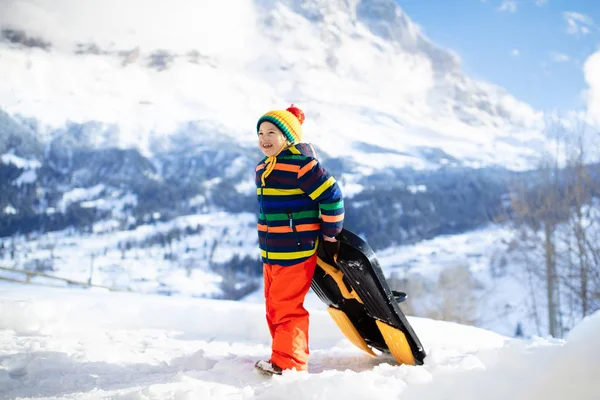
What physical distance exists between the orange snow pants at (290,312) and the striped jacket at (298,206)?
A: 53 mm

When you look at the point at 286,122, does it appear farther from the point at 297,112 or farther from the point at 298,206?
the point at 298,206

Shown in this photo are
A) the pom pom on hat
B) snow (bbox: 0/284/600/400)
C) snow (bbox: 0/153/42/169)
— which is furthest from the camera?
snow (bbox: 0/153/42/169)

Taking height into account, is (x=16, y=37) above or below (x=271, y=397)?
above

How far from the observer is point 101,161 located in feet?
311

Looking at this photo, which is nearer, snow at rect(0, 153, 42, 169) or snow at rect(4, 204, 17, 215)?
snow at rect(4, 204, 17, 215)

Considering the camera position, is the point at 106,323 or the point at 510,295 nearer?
the point at 106,323

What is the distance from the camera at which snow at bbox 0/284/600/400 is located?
1.24 metres

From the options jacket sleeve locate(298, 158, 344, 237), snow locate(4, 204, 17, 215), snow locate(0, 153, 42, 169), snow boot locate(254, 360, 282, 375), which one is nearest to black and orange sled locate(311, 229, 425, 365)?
jacket sleeve locate(298, 158, 344, 237)

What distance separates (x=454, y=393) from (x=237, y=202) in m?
96.3

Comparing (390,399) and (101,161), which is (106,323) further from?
(101,161)

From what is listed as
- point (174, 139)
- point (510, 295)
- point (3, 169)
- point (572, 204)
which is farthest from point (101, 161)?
point (572, 204)

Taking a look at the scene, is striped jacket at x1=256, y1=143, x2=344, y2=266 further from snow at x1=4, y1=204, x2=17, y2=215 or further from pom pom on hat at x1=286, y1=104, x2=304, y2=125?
snow at x1=4, y1=204, x2=17, y2=215

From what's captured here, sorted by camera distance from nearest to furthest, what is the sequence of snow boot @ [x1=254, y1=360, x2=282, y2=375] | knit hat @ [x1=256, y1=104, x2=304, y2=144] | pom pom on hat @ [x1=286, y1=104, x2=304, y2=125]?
snow boot @ [x1=254, y1=360, x2=282, y2=375] < knit hat @ [x1=256, y1=104, x2=304, y2=144] < pom pom on hat @ [x1=286, y1=104, x2=304, y2=125]

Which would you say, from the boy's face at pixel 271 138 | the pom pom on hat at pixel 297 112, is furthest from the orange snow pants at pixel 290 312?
the pom pom on hat at pixel 297 112
